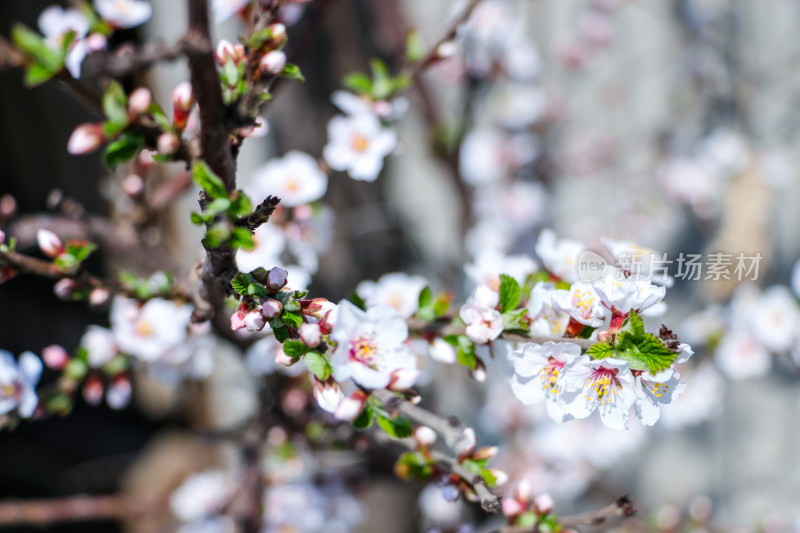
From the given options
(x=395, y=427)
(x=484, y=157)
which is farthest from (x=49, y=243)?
(x=484, y=157)

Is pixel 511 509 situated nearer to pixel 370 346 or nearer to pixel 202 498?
pixel 370 346

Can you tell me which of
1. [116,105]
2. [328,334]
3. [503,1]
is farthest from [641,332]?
[503,1]

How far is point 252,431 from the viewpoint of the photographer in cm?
156

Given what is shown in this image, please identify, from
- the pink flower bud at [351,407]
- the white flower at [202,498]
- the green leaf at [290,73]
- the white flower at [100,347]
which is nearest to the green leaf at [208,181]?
the green leaf at [290,73]

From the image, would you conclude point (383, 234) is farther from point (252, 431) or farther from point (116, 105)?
point (116, 105)

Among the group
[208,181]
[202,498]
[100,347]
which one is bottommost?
[202,498]

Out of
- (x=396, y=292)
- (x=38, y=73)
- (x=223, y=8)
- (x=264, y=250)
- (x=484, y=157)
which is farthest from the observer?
(x=484, y=157)

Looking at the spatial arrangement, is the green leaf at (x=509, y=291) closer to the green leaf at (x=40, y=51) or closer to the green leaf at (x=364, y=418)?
the green leaf at (x=364, y=418)

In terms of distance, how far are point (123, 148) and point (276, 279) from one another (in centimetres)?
28

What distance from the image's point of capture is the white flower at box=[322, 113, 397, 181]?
119 cm

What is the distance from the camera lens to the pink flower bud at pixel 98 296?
3.24 feet

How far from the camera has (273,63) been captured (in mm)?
812

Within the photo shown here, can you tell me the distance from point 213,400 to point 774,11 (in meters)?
2.85

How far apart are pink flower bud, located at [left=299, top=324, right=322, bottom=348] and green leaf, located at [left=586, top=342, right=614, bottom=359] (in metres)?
0.35
